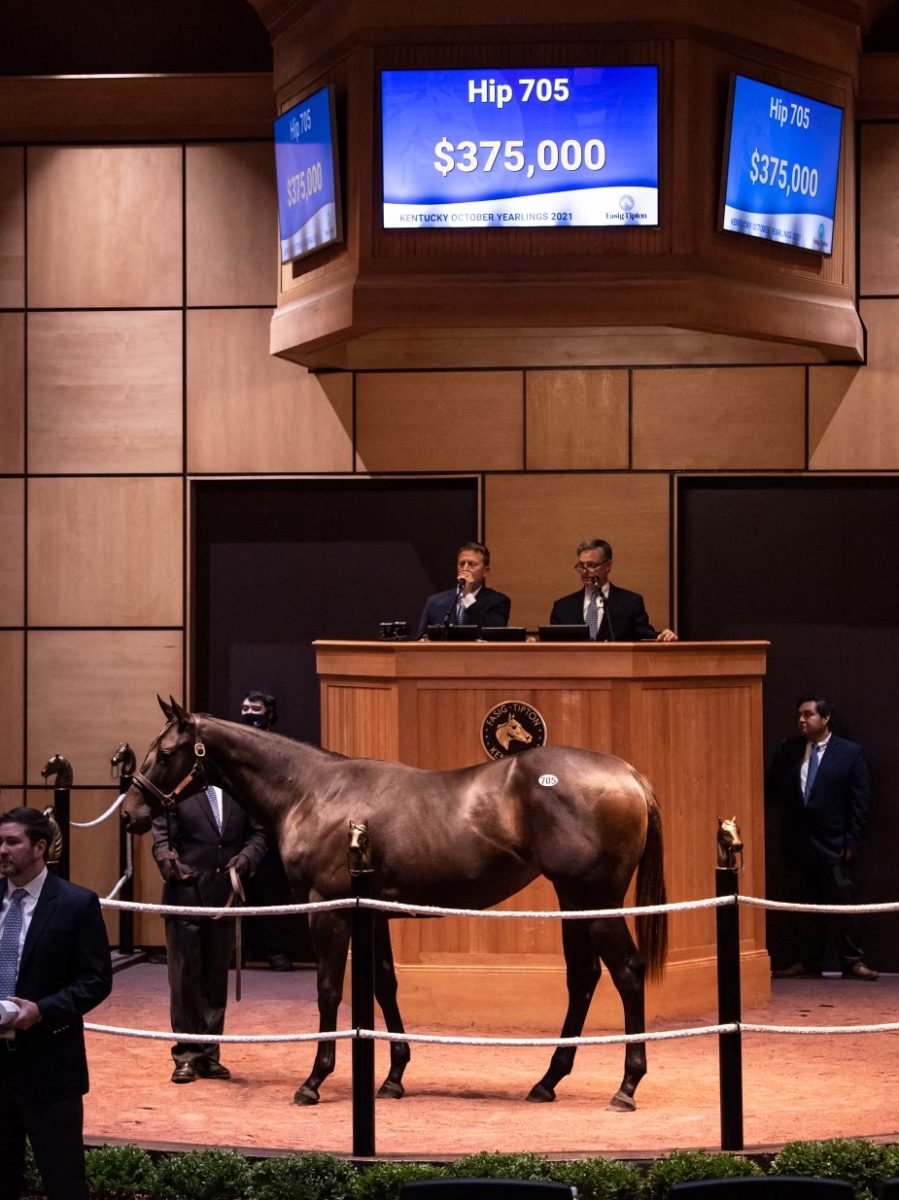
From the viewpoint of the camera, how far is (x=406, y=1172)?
639 cm

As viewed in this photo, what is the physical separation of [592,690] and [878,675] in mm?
2874

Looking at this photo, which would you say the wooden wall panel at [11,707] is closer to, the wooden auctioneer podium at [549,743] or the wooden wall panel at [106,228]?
the wooden wall panel at [106,228]

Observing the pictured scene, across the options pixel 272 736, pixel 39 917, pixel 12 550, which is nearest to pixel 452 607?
pixel 272 736

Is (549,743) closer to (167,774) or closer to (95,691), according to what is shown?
(167,774)

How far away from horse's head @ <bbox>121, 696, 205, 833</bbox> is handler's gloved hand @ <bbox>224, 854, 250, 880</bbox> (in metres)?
0.47

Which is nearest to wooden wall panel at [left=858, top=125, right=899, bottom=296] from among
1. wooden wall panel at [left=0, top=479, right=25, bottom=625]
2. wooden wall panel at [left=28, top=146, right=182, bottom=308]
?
wooden wall panel at [left=28, top=146, right=182, bottom=308]

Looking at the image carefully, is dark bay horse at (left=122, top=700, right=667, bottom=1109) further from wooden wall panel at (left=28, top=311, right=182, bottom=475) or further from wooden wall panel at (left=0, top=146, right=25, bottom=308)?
wooden wall panel at (left=0, top=146, right=25, bottom=308)

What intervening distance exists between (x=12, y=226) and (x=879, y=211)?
5847 mm

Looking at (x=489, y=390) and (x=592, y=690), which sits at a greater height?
(x=489, y=390)

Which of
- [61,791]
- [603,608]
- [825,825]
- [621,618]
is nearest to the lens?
[603,608]

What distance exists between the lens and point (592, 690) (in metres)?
9.49

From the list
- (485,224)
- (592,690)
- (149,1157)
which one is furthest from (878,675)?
(149,1157)

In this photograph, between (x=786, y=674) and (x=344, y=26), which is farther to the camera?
(x=786, y=674)

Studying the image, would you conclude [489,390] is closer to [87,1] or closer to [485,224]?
[485,224]
